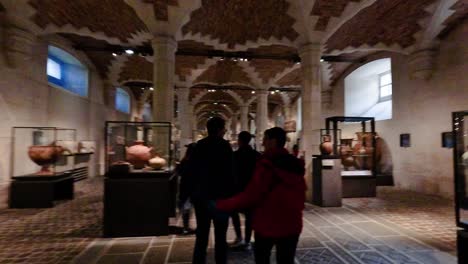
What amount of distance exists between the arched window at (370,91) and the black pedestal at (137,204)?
360 inches

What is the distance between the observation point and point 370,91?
439 inches

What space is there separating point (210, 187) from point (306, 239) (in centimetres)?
229

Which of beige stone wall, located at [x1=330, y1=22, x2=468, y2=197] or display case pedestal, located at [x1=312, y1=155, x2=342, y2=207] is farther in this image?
beige stone wall, located at [x1=330, y1=22, x2=468, y2=197]

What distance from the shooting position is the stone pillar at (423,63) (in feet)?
24.9

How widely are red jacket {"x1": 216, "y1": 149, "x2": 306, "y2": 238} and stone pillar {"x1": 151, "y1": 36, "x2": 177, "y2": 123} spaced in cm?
499

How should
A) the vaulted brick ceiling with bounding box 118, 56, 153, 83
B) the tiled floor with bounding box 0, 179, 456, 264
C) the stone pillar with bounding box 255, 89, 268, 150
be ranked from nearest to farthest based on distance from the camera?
the tiled floor with bounding box 0, 179, 456, 264, the vaulted brick ceiling with bounding box 118, 56, 153, 83, the stone pillar with bounding box 255, 89, 268, 150

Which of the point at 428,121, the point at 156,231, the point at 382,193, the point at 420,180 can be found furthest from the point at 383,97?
the point at 156,231

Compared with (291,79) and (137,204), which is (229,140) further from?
(291,79)

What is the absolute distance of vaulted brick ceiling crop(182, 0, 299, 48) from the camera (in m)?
6.28

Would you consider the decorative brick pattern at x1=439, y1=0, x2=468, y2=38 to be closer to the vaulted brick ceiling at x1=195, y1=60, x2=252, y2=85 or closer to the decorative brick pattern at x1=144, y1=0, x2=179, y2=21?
the decorative brick pattern at x1=144, y1=0, x2=179, y2=21

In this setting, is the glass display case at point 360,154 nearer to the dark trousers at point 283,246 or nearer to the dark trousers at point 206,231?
the dark trousers at point 206,231

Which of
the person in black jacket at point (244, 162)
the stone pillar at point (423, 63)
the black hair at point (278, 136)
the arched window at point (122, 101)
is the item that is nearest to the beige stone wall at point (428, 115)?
the stone pillar at point (423, 63)

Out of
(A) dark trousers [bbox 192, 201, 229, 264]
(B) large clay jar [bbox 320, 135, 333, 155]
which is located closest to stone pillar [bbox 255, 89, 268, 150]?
(B) large clay jar [bbox 320, 135, 333, 155]

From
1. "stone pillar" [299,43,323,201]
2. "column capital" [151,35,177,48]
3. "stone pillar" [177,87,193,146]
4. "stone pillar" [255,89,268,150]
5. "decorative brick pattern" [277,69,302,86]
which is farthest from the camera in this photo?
"stone pillar" [255,89,268,150]
